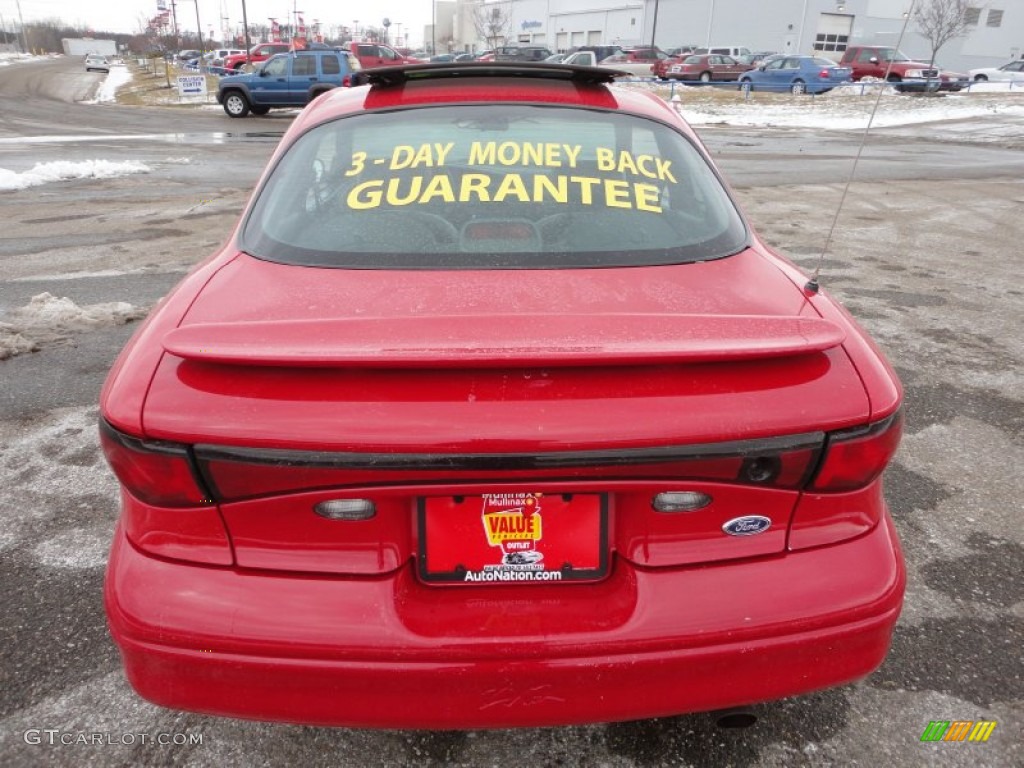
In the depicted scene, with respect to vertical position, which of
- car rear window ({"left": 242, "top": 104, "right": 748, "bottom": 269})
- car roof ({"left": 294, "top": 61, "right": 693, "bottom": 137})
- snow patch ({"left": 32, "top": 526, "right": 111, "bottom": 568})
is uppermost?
car roof ({"left": 294, "top": 61, "right": 693, "bottom": 137})

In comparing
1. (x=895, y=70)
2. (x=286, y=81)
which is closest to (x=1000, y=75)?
(x=895, y=70)

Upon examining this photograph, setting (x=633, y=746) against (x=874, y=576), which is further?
(x=633, y=746)

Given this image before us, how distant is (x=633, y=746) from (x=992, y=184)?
1331 centimetres

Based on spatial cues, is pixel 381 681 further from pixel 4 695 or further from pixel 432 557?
pixel 4 695

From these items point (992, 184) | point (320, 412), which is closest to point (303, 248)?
point (320, 412)

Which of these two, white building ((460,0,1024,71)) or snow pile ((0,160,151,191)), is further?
white building ((460,0,1024,71))

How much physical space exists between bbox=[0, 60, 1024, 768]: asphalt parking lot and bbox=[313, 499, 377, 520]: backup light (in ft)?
1.32

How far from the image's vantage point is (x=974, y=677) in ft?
7.42

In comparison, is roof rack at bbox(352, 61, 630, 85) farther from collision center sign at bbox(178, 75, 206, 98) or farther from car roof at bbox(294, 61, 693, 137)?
collision center sign at bbox(178, 75, 206, 98)

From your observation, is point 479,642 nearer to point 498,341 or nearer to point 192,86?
point 498,341

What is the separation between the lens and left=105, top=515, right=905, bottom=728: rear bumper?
60.1 inches

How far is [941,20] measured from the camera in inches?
1713

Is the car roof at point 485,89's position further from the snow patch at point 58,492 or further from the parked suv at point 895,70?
the parked suv at point 895,70

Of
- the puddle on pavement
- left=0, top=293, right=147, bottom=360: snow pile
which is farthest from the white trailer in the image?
left=0, top=293, right=147, bottom=360: snow pile
